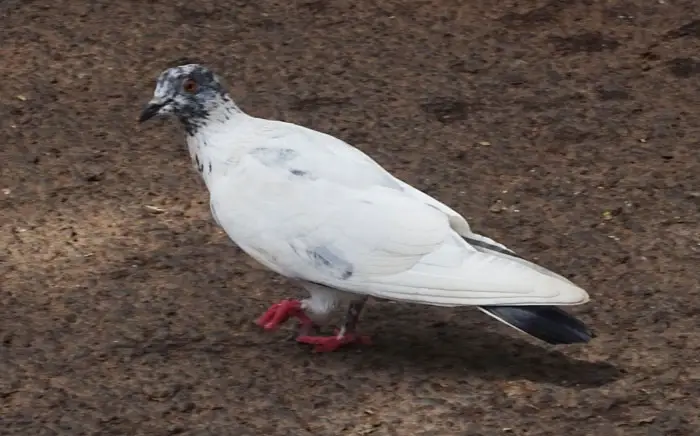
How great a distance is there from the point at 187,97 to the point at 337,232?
0.72 m

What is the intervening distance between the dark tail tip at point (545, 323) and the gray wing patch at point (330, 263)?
17.3 inches

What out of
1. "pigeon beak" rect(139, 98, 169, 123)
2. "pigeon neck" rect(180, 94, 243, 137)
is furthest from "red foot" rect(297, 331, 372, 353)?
"pigeon beak" rect(139, 98, 169, 123)

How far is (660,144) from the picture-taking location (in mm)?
4988

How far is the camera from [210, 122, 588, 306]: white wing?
3377 millimetres

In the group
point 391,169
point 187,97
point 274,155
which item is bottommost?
point 391,169

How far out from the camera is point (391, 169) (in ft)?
16.1

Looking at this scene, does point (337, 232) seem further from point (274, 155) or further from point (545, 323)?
point (545, 323)

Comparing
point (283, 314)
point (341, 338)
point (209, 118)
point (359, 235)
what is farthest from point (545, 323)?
point (209, 118)

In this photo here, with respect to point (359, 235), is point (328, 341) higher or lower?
lower

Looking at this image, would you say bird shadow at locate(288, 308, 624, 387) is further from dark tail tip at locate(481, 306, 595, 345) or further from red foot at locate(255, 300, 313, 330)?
dark tail tip at locate(481, 306, 595, 345)

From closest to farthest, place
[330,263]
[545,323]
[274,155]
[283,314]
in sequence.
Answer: [545,323] → [330,263] → [274,155] → [283,314]

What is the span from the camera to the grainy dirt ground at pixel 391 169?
138 inches

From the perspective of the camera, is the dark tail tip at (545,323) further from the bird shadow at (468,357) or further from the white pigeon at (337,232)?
the bird shadow at (468,357)

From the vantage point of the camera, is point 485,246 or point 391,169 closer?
point 485,246
